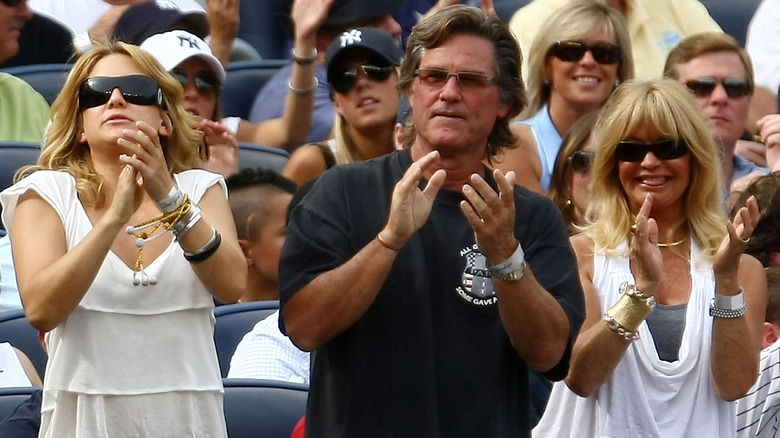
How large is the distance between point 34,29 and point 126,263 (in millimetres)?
3772

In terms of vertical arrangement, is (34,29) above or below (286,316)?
above

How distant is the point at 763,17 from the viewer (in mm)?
8062

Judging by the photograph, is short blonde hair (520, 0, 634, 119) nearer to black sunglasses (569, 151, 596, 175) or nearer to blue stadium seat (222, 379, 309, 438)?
black sunglasses (569, 151, 596, 175)

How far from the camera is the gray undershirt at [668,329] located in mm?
4242

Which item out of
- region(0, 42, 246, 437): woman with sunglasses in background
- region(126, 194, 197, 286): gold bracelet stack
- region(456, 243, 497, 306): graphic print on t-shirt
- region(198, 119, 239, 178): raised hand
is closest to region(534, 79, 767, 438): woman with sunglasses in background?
region(456, 243, 497, 306): graphic print on t-shirt

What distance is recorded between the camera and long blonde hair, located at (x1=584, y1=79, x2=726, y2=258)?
173 inches

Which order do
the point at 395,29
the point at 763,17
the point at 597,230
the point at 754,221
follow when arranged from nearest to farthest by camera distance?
the point at 754,221 → the point at 597,230 → the point at 395,29 → the point at 763,17

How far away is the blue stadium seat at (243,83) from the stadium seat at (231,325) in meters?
2.24

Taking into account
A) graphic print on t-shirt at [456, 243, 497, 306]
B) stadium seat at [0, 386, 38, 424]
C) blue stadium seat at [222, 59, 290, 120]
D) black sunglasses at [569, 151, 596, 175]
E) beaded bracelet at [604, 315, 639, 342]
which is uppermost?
blue stadium seat at [222, 59, 290, 120]

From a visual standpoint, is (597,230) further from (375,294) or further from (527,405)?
(375,294)

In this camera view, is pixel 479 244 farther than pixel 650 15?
No

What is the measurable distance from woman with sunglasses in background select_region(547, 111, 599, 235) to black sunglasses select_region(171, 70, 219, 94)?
1509 millimetres

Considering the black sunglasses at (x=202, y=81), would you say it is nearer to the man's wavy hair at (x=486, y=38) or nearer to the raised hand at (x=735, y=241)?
the man's wavy hair at (x=486, y=38)

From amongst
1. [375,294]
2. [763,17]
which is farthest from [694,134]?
[763,17]
